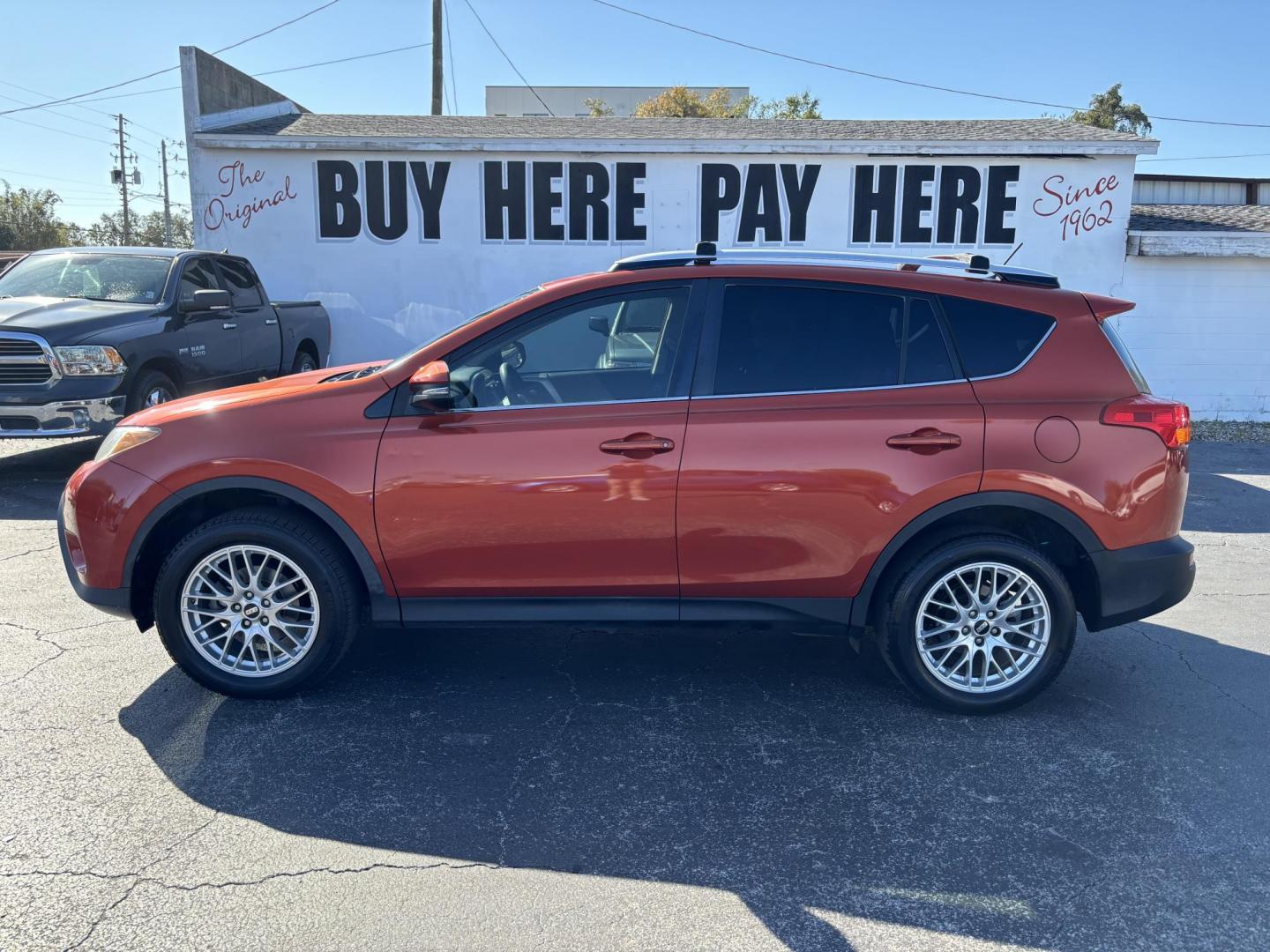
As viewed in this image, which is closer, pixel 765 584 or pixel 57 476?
pixel 765 584

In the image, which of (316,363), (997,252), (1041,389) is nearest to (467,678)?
(1041,389)

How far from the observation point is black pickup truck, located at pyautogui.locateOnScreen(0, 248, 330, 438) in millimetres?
8164

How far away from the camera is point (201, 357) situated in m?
9.45

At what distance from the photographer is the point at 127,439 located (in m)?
4.24

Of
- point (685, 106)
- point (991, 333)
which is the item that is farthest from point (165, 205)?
point (991, 333)

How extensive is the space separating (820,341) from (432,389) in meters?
1.64

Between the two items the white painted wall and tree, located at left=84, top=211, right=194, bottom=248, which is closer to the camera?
the white painted wall

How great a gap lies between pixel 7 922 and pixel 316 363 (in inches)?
406

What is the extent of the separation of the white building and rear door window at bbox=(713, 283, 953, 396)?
30.8 feet

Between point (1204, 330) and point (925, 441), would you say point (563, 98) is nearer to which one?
point (1204, 330)

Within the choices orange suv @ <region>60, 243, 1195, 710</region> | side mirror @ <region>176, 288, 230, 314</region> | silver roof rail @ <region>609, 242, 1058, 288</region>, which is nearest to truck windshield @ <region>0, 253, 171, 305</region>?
side mirror @ <region>176, 288, 230, 314</region>

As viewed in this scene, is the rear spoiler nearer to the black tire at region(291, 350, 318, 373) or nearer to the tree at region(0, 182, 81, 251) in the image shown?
the black tire at region(291, 350, 318, 373)

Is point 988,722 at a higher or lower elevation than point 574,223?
lower

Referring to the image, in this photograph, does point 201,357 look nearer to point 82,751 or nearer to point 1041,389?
point 82,751
